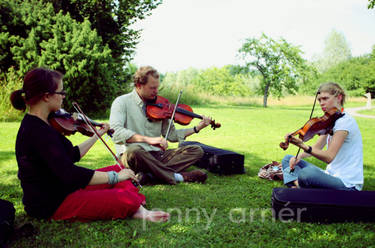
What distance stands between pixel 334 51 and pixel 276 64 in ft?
114

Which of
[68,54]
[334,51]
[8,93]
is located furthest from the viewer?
[334,51]

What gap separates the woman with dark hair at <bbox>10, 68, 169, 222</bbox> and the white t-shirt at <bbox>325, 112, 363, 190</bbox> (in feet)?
6.24

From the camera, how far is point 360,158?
3051 millimetres

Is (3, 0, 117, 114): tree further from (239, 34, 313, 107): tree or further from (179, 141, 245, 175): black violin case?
(239, 34, 313, 107): tree

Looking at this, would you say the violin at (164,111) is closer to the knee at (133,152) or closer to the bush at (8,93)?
the knee at (133,152)

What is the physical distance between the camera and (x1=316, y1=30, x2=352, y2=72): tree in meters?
57.0

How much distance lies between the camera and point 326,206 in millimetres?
2705

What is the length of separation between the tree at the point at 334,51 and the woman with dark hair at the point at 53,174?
2393 inches

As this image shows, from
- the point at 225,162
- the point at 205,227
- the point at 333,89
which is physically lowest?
the point at 205,227

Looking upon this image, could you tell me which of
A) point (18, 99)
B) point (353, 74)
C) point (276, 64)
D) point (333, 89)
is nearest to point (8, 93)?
point (18, 99)

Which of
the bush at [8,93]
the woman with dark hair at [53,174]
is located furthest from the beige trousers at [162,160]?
the bush at [8,93]

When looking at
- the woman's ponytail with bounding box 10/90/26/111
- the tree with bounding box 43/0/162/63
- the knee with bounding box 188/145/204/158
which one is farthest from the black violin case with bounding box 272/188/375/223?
the tree with bounding box 43/0/162/63

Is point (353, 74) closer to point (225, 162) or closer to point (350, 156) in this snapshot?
point (225, 162)

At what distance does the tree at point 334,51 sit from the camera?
57.0m
